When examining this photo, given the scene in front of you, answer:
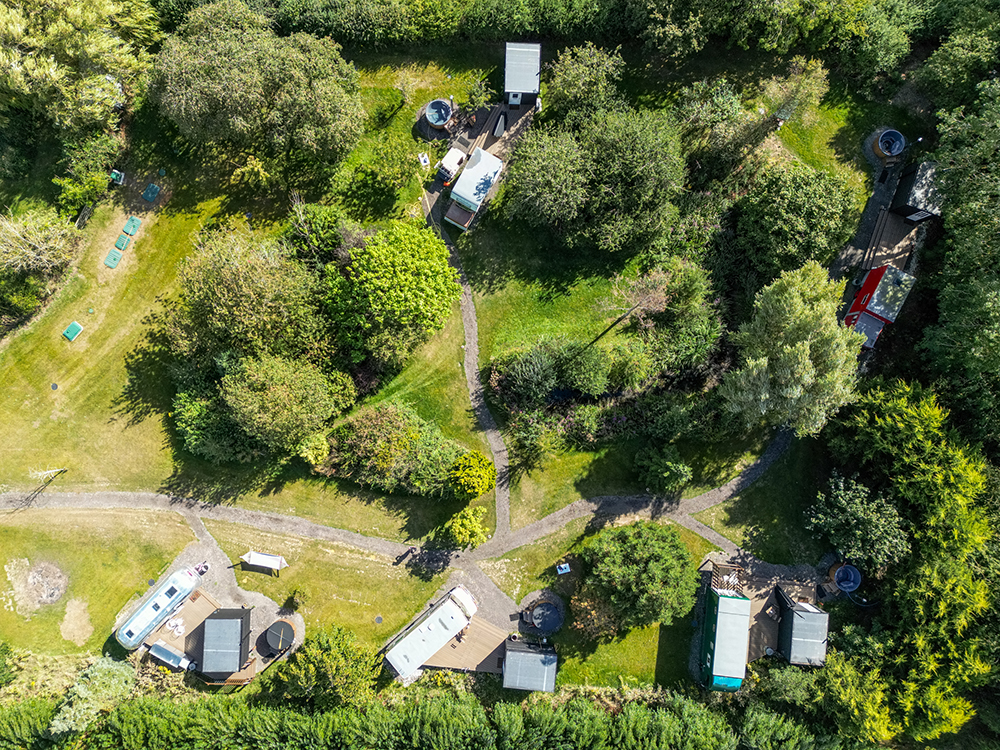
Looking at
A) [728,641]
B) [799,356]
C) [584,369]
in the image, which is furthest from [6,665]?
[799,356]

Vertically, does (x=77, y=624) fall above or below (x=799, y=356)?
below

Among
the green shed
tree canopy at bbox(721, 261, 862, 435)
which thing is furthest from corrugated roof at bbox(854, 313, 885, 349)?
the green shed

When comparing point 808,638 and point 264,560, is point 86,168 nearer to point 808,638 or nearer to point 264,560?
point 264,560

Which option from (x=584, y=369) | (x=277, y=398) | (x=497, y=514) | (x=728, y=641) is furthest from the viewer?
(x=497, y=514)

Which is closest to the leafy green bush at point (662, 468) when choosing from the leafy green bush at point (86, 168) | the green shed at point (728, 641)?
the green shed at point (728, 641)

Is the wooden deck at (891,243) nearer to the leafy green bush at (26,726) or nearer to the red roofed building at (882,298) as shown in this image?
the red roofed building at (882,298)

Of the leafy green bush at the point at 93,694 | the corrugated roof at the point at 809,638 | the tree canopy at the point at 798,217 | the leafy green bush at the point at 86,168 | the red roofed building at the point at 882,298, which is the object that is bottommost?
the leafy green bush at the point at 93,694

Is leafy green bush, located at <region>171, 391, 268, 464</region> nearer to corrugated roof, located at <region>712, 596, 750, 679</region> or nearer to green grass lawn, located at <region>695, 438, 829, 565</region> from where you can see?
green grass lawn, located at <region>695, 438, 829, 565</region>
